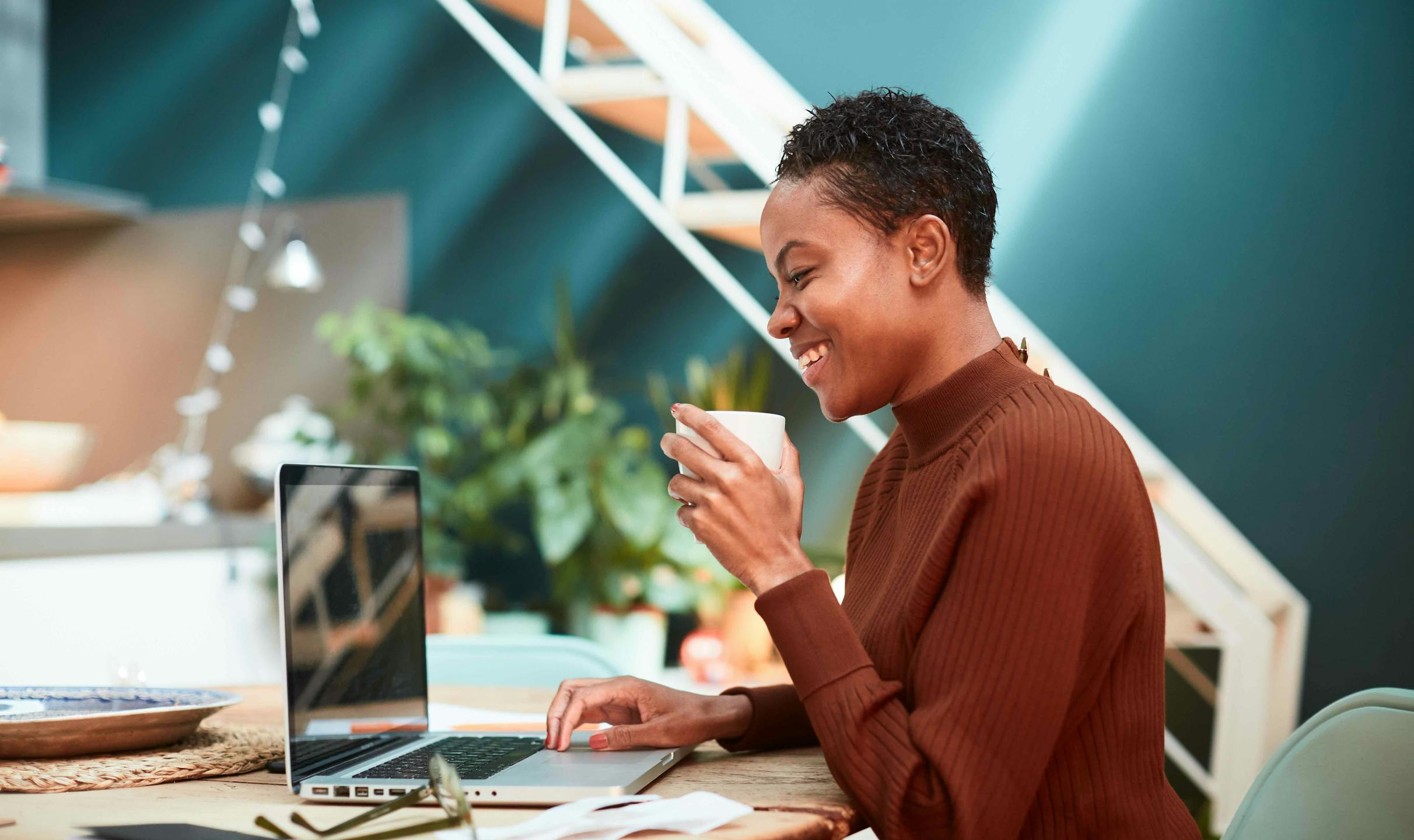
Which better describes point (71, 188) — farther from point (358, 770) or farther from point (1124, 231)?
point (358, 770)

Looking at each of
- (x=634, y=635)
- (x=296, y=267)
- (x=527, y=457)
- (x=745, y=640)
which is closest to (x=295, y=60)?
(x=296, y=267)

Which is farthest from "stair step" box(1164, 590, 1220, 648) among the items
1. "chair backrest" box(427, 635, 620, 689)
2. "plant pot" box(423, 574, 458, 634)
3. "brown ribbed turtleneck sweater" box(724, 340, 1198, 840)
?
"plant pot" box(423, 574, 458, 634)

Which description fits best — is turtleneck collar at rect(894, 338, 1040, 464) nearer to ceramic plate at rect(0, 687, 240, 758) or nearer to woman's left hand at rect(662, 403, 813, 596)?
woman's left hand at rect(662, 403, 813, 596)

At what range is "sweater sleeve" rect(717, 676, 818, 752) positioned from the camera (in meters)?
1.17

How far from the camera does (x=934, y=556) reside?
94 cm

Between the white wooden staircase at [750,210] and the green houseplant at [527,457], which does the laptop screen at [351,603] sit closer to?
the white wooden staircase at [750,210]

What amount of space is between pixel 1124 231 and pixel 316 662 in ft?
8.87

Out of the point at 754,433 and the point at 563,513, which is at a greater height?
the point at 563,513

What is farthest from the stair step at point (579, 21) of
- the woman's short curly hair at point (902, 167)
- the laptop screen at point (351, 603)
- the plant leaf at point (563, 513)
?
the laptop screen at point (351, 603)

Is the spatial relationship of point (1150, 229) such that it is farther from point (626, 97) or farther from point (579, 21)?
point (579, 21)

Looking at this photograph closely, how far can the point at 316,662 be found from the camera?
98 centimetres

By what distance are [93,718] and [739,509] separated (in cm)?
60

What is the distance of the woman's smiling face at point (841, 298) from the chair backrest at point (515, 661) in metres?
0.95

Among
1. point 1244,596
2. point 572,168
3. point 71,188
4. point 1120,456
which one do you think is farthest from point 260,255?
point 1120,456
